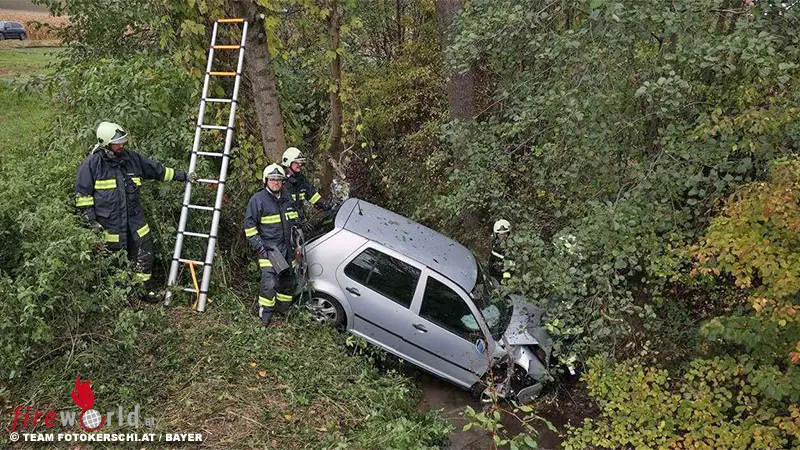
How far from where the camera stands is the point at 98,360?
15.1 feet

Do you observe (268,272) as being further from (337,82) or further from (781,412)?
(781,412)

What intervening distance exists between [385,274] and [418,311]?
52 centimetres

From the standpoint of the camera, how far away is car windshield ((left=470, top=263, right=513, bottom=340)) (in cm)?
600

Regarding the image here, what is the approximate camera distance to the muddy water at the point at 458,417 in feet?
18.3

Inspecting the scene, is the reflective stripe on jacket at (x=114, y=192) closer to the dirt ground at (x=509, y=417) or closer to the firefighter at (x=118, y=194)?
the firefighter at (x=118, y=194)

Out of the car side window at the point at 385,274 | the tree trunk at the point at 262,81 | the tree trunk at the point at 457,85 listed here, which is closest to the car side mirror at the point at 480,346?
the car side window at the point at 385,274

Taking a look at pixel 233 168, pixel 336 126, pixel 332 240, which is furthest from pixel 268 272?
pixel 336 126

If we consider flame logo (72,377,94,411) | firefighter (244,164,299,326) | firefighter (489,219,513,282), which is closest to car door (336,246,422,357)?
firefighter (244,164,299,326)

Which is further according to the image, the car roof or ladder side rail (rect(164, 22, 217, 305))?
the car roof

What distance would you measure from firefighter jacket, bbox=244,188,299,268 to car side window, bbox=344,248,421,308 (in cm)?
72

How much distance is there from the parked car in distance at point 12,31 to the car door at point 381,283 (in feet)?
73.6

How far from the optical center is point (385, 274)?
589cm

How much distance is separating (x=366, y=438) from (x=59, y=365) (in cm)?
256

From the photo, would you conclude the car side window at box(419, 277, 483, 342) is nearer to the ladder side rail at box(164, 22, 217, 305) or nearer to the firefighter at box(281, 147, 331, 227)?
the firefighter at box(281, 147, 331, 227)
